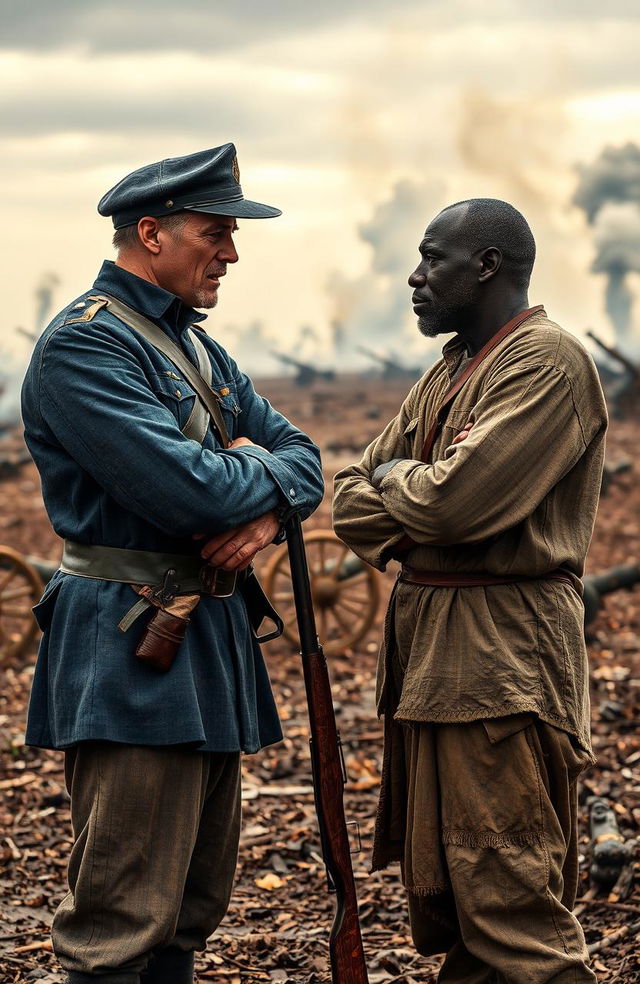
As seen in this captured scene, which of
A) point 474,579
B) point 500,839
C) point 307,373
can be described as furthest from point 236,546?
point 307,373

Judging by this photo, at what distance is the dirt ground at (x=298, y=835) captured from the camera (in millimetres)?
4234

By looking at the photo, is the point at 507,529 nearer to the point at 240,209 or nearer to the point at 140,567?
the point at 140,567

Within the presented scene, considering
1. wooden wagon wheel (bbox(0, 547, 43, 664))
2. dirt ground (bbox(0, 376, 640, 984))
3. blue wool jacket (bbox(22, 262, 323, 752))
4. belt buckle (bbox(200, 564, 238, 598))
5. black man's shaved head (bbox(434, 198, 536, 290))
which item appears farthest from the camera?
wooden wagon wheel (bbox(0, 547, 43, 664))

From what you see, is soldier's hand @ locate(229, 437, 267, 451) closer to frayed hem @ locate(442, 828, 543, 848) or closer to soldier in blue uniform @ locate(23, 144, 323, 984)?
soldier in blue uniform @ locate(23, 144, 323, 984)

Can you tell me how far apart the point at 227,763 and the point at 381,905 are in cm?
178

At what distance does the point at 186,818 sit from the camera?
306cm

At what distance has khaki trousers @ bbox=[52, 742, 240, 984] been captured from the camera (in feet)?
9.71

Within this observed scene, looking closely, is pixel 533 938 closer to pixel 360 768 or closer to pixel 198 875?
pixel 198 875

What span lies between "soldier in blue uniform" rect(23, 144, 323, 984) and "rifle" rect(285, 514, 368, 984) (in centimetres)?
16

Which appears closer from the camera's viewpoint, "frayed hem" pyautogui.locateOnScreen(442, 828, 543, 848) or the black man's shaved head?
"frayed hem" pyautogui.locateOnScreen(442, 828, 543, 848)

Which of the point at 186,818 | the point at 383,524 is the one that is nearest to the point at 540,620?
the point at 383,524

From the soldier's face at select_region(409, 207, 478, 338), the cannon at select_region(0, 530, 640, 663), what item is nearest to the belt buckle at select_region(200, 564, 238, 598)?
the soldier's face at select_region(409, 207, 478, 338)

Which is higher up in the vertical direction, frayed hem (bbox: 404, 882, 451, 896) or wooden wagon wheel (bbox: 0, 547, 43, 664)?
wooden wagon wheel (bbox: 0, 547, 43, 664)

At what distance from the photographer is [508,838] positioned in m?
3.12
